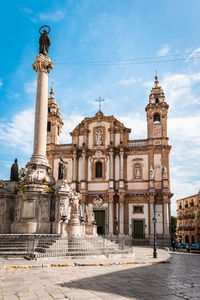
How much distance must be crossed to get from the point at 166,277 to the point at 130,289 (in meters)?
2.41

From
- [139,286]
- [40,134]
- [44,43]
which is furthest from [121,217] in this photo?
[139,286]

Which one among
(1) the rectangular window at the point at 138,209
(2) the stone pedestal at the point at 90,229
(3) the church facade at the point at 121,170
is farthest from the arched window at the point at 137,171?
(2) the stone pedestal at the point at 90,229

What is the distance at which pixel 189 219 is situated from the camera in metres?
54.1

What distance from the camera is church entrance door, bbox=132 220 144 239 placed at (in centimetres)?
3025

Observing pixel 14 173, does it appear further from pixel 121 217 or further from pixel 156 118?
pixel 156 118

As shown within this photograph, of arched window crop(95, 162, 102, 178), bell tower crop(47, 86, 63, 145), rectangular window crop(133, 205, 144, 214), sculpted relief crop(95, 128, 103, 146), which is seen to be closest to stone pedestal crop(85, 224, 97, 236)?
rectangular window crop(133, 205, 144, 214)

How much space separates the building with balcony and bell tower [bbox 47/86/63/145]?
2988 centimetres

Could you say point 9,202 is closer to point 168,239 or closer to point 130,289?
point 130,289

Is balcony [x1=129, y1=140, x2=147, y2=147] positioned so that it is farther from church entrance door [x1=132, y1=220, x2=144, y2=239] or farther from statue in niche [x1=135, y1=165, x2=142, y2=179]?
church entrance door [x1=132, y1=220, x2=144, y2=239]

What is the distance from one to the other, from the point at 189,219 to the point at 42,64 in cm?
4573

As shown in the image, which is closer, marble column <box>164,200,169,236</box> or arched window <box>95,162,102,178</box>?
marble column <box>164,200,169,236</box>

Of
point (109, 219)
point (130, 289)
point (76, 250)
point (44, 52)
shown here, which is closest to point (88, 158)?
point (109, 219)

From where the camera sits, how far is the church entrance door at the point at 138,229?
3025 centimetres

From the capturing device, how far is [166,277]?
8812 mm
